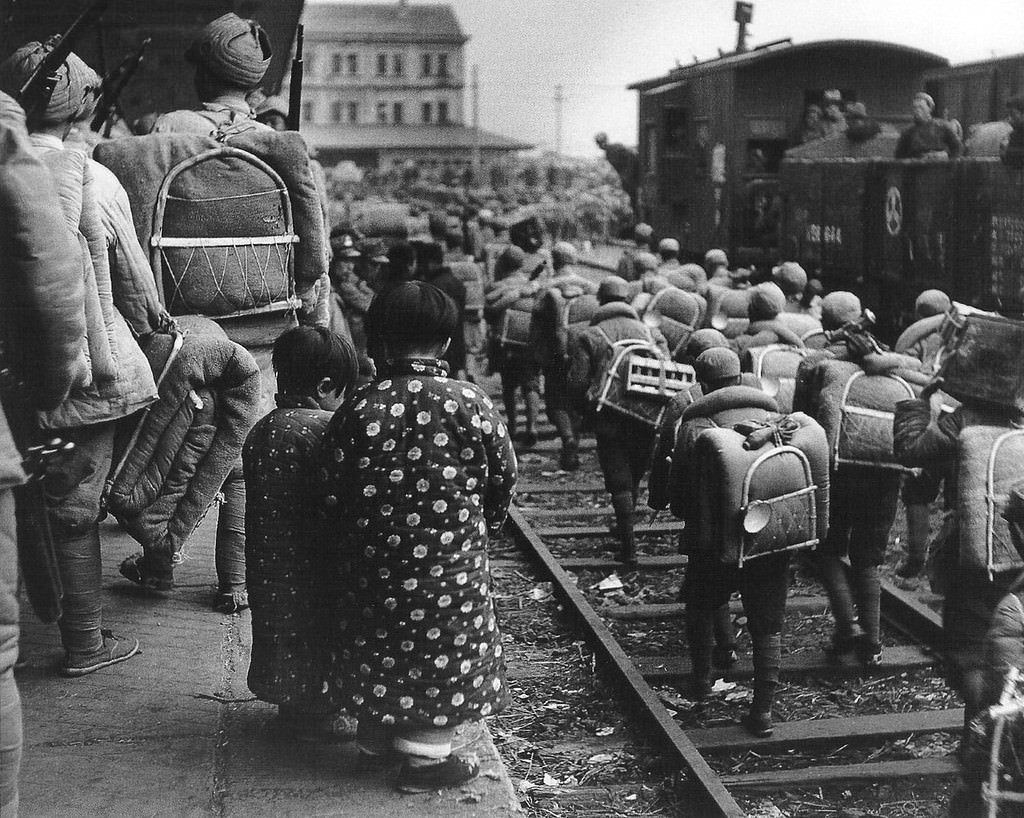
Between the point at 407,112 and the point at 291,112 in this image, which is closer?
the point at 291,112

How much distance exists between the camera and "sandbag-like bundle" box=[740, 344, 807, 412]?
268 inches

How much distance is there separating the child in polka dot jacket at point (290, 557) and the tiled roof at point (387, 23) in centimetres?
1656

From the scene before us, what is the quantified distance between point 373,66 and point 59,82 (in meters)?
17.7

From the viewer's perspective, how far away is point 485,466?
3713 mm

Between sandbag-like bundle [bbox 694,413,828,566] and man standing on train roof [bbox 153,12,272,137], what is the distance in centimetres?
228

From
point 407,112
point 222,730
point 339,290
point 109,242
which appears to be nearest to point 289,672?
point 222,730

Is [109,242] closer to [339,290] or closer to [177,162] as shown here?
[177,162]

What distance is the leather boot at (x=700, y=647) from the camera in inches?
229

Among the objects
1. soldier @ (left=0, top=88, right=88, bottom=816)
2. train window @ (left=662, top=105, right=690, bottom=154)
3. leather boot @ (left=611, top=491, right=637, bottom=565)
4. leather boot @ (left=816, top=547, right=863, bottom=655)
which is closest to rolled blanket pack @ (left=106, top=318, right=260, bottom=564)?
soldier @ (left=0, top=88, right=88, bottom=816)

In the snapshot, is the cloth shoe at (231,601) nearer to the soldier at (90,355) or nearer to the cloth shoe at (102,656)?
the cloth shoe at (102,656)

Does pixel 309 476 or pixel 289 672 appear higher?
pixel 309 476

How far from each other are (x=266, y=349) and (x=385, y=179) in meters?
49.1

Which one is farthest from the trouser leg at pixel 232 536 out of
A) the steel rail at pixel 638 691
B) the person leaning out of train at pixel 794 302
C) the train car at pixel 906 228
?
the train car at pixel 906 228

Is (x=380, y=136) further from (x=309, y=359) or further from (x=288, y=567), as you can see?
(x=288, y=567)
